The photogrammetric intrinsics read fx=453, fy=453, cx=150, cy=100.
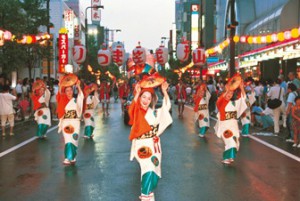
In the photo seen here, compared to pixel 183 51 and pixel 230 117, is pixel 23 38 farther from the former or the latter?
pixel 183 51

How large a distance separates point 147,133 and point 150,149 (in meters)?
0.21

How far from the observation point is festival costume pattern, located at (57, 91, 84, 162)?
9.10 meters

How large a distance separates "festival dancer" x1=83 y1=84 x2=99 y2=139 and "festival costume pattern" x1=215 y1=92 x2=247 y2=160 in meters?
5.41

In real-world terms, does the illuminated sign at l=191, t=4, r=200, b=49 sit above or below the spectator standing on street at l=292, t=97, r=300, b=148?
above

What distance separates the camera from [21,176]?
8.01m

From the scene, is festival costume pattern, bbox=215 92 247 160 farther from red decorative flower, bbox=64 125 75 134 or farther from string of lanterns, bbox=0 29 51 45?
string of lanterns, bbox=0 29 51 45

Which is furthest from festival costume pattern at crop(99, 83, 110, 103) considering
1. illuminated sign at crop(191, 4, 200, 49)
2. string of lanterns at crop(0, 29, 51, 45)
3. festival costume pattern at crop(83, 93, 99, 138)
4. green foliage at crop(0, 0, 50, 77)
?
illuminated sign at crop(191, 4, 200, 49)

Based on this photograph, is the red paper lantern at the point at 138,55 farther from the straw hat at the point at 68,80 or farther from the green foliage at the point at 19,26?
the straw hat at the point at 68,80

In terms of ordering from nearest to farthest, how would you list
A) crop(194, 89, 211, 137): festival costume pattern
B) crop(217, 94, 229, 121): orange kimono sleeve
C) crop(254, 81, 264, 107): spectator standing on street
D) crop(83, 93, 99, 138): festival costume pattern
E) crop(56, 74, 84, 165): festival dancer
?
crop(56, 74, 84, 165): festival dancer, crop(217, 94, 229, 121): orange kimono sleeve, crop(83, 93, 99, 138): festival costume pattern, crop(194, 89, 211, 137): festival costume pattern, crop(254, 81, 264, 107): spectator standing on street

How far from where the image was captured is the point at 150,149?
5.77 meters

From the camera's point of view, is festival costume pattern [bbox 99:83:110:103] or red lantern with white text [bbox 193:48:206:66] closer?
festival costume pattern [bbox 99:83:110:103]

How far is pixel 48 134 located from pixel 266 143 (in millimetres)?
6886

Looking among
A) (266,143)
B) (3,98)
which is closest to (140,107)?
(266,143)

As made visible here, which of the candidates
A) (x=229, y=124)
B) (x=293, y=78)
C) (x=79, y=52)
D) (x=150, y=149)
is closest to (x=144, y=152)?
(x=150, y=149)
